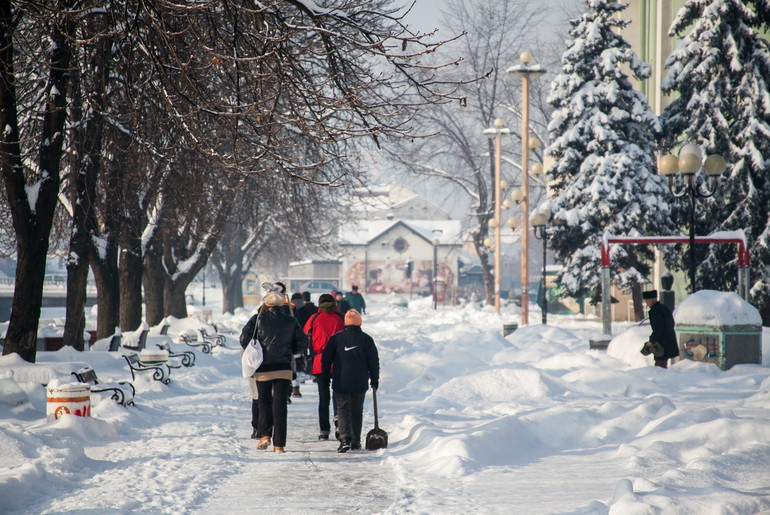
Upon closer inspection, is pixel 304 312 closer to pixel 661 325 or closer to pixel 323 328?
pixel 323 328

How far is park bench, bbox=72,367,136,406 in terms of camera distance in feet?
37.4

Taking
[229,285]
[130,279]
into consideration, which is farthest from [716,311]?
[229,285]

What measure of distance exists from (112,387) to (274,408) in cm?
317

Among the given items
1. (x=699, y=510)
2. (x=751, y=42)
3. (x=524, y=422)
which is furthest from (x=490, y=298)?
(x=699, y=510)

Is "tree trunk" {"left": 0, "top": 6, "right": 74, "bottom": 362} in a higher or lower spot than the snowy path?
higher

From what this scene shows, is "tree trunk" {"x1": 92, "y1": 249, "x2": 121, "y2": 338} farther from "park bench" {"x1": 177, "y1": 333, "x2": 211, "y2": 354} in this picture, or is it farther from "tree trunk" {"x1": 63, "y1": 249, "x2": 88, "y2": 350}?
"park bench" {"x1": 177, "y1": 333, "x2": 211, "y2": 354}

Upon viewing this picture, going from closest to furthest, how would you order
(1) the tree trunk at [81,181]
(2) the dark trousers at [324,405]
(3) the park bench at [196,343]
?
(2) the dark trousers at [324,405]
(1) the tree trunk at [81,181]
(3) the park bench at [196,343]

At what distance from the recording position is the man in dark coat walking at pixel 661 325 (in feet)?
46.5

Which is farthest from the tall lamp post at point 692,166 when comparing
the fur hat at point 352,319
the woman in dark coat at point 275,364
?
the woman in dark coat at point 275,364

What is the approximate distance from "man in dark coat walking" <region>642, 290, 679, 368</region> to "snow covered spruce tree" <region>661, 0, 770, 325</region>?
11.9m

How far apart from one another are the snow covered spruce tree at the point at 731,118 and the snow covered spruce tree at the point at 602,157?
11.4ft

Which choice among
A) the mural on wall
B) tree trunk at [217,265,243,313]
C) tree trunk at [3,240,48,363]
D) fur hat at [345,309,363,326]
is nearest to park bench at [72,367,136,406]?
tree trunk at [3,240,48,363]

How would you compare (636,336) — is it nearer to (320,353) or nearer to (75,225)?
(320,353)

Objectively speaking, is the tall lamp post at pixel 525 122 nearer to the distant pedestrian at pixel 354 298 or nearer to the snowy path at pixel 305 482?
the distant pedestrian at pixel 354 298
